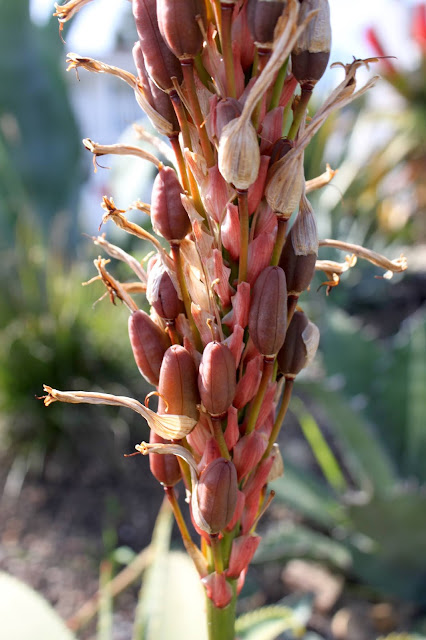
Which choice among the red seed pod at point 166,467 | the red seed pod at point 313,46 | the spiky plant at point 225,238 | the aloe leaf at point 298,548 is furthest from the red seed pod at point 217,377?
the aloe leaf at point 298,548

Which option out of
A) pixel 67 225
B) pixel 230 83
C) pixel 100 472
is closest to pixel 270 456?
pixel 230 83

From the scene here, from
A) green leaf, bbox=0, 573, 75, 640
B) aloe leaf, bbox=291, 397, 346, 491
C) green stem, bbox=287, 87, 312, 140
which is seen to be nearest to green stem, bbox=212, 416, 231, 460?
green stem, bbox=287, 87, 312, 140

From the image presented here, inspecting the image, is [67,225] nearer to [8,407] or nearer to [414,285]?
→ [8,407]

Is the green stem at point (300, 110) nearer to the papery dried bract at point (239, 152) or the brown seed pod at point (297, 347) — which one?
the papery dried bract at point (239, 152)

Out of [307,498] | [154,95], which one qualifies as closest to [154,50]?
[154,95]

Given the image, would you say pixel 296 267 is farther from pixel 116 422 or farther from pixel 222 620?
pixel 116 422

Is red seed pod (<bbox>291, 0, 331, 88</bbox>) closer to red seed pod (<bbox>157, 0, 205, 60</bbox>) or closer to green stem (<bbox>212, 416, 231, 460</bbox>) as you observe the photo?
red seed pod (<bbox>157, 0, 205, 60</bbox>)
